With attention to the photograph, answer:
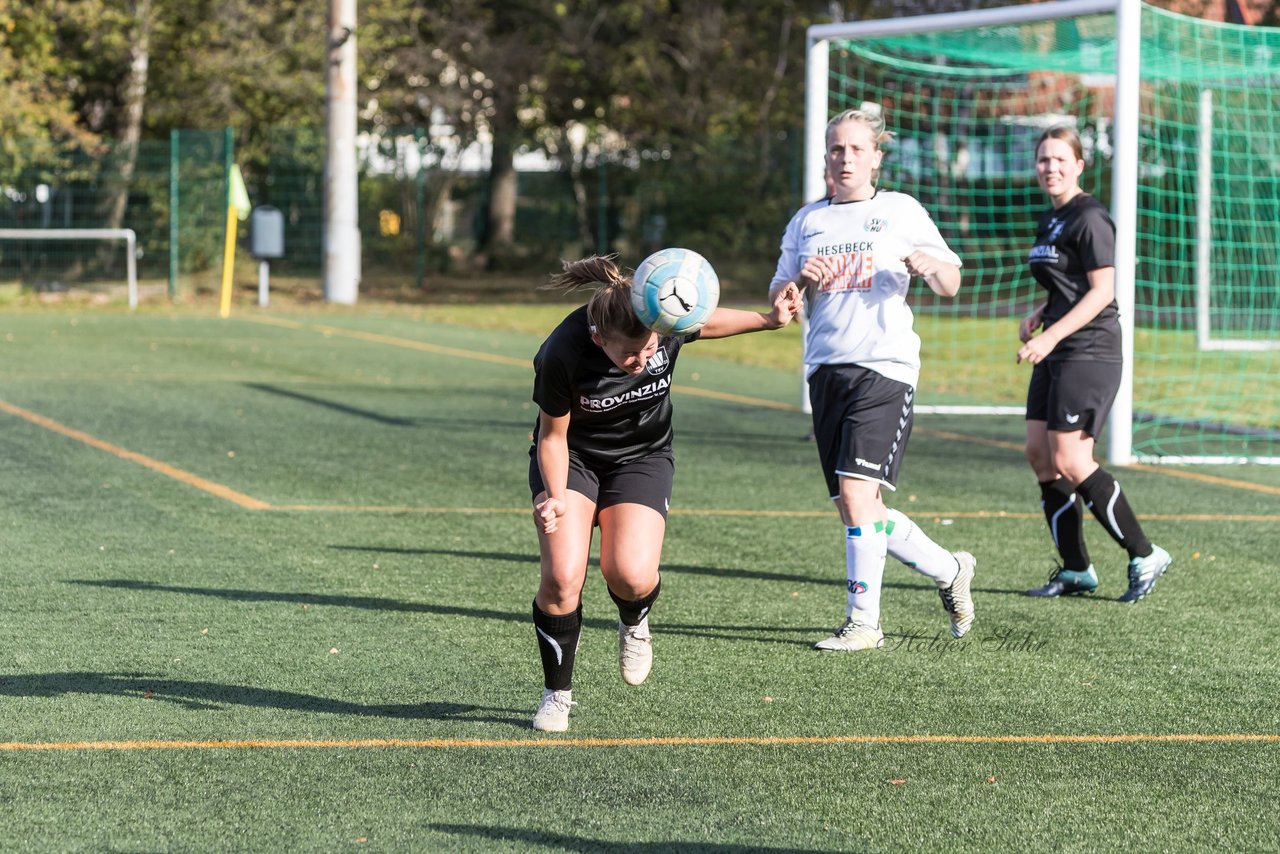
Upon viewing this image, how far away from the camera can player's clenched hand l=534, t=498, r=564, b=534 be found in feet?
16.8

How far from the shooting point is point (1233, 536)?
30.2 feet

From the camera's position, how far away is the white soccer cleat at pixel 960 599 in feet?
22.1

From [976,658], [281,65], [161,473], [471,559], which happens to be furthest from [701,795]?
[281,65]

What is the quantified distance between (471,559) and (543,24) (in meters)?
27.5

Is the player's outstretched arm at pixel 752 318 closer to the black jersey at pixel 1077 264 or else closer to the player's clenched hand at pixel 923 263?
the player's clenched hand at pixel 923 263

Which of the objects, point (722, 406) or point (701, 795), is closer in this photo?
point (701, 795)

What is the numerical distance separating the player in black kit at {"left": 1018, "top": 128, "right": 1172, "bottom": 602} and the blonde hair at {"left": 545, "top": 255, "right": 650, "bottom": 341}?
9.36 feet

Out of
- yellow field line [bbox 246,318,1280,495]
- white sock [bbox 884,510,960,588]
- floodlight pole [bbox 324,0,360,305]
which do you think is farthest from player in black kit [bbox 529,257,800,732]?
floodlight pole [bbox 324,0,360,305]

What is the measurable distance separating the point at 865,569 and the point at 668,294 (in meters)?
2.06

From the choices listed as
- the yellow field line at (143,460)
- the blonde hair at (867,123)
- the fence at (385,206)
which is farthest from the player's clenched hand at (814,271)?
the fence at (385,206)

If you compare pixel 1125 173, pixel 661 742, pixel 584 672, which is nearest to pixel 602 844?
pixel 661 742

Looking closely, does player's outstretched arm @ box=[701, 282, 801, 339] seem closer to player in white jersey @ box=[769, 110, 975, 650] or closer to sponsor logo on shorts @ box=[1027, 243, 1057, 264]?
player in white jersey @ box=[769, 110, 975, 650]

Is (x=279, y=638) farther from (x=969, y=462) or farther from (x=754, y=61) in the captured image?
(x=754, y=61)

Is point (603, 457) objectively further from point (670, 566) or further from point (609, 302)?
point (670, 566)
